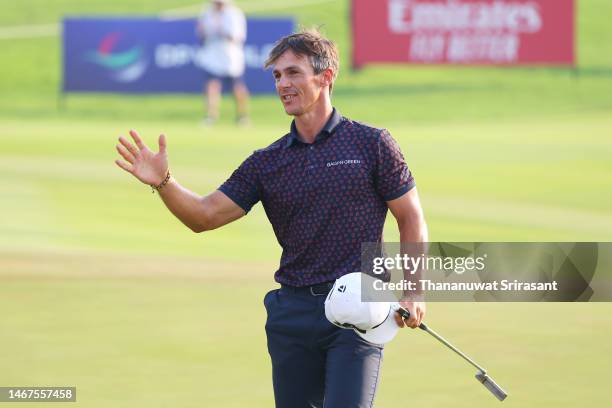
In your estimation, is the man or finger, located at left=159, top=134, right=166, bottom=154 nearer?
the man

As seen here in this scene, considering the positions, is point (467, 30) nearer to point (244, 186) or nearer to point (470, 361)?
point (244, 186)

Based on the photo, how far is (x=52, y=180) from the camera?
2016 centimetres

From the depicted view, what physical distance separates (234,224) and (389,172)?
1135 centimetres

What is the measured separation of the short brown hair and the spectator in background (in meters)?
20.9

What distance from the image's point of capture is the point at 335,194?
19.6ft

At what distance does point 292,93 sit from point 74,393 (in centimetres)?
325

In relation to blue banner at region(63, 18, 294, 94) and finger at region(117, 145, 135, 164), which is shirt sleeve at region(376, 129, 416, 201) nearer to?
finger at region(117, 145, 135, 164)

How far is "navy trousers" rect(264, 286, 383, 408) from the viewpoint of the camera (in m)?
5.82

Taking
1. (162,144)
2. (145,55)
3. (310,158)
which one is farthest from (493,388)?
(145,55)

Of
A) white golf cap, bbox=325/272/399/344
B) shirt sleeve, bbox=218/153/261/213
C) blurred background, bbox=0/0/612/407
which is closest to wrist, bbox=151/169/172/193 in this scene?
shirt sleeve, bbox=218/153/261/213

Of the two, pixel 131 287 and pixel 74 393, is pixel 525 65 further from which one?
pixel 74 393

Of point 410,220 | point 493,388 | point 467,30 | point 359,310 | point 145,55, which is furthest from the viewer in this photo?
point 467,30

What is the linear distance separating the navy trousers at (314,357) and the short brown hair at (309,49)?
0.97m

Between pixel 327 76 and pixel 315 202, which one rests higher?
pixel 327 76
